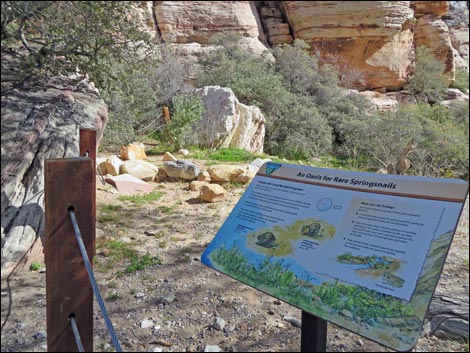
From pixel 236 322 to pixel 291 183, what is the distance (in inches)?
43.8

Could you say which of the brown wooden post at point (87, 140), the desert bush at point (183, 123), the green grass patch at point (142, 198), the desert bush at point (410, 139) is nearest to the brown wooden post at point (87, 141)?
the brown wooden post at point (87, 140)

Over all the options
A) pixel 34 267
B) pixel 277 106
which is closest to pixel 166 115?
pixel 277 106

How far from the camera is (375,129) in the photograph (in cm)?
1155

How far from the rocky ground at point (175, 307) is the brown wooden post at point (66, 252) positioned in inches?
16.9

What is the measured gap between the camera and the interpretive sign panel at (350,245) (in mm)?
1271

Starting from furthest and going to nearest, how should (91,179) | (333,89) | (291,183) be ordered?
(333,89), (291,183), (91,179)

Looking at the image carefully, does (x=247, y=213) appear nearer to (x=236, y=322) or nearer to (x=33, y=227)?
(x=236, y=322)

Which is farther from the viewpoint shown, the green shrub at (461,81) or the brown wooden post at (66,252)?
the green shrub at (461,81)

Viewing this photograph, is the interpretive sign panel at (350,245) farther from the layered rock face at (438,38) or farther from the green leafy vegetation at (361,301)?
the layered rock face at (438,38)

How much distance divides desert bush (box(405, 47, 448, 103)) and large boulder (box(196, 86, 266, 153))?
11077 mm

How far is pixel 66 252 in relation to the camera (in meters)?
1.31

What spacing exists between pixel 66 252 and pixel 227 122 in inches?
309

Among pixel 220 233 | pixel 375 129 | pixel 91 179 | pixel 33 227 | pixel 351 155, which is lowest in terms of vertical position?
pixel 351 155

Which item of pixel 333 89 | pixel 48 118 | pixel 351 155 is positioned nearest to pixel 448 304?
pixel 48 118
